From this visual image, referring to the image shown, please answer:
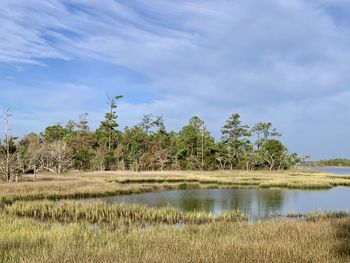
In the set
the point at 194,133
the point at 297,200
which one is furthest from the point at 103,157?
the point at 297,200

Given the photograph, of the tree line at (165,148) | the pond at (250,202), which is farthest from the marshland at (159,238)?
the tree line at (165,148)

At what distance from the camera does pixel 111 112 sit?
75.6 meters

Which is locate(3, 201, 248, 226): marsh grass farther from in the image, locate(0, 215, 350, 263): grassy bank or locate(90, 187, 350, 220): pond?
locate(0, 215, 350, 263): grassy bank

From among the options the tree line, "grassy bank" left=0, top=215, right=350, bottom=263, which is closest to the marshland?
"grassy bank" left=0, top=215, right=350, bottom=263

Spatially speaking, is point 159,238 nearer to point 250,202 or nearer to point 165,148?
point 250,202

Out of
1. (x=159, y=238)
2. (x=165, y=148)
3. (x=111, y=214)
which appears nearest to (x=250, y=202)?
(x=111, y=214)

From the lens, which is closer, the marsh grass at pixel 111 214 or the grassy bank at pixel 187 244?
the grassy bank at pixel 187 244

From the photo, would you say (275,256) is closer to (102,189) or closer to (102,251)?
(102,251)

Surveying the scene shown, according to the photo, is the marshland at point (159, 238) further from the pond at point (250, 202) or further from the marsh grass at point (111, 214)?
the pond at point (250, 202)

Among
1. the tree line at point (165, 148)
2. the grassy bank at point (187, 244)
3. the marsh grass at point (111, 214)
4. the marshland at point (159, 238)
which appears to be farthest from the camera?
the tree line at point (165, 148)

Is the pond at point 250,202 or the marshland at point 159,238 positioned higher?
the marshland at point 159,238

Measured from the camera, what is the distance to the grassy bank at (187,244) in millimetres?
7719

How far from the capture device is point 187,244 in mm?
9648

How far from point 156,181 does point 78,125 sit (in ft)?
152
